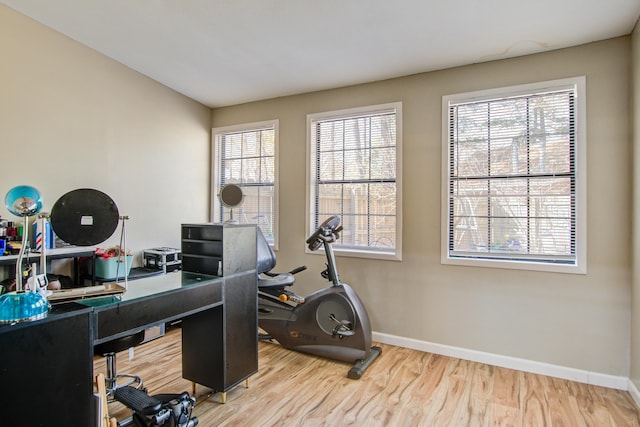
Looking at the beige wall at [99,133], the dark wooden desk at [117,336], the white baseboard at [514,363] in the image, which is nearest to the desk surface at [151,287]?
the dark wooden desk at [117,336]

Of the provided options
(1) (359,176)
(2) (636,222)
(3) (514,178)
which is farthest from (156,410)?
(2) (636,222)

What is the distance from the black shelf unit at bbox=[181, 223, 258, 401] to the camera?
2396 mm

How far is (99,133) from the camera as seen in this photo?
10.9 feet

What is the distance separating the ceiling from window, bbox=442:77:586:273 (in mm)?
441

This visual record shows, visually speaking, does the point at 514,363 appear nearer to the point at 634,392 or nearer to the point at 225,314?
the point at 634,392

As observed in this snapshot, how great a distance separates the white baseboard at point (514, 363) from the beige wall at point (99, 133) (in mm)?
2916

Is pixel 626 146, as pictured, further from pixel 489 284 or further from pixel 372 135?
pixel 372 135

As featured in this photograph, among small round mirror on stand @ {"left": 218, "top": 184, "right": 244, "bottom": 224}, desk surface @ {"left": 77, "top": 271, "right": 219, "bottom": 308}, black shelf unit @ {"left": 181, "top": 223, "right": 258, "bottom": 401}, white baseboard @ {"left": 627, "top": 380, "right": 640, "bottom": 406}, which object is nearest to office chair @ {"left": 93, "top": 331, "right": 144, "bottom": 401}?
desk surface @ {"left": 77, "top": 271, "right": 219, "bottom": 308}

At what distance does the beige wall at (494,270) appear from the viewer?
2695 mm

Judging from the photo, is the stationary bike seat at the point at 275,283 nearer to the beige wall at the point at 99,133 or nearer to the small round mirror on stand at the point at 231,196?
the small round mirror on stand at the point at 231,196

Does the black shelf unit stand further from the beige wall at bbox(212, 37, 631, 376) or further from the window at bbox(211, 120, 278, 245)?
the window at bbox(211, 120, 278, 245)

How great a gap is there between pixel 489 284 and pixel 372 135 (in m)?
1.92

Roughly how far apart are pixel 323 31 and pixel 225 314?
7.66 ft

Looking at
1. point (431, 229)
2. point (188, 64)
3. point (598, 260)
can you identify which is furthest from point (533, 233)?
point (188, 64)
